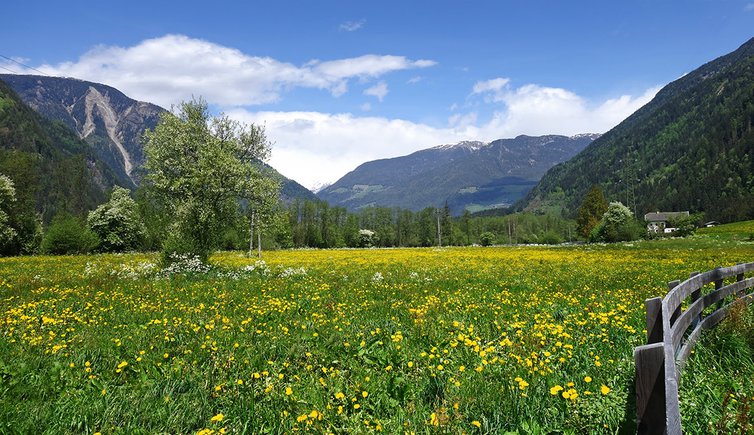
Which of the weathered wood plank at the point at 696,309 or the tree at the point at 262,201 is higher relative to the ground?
the tree at the point at 262,201

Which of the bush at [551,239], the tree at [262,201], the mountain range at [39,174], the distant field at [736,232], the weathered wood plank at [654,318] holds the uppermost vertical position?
the mountain range at [39,174]

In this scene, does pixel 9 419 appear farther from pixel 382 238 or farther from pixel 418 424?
pixel 382 238

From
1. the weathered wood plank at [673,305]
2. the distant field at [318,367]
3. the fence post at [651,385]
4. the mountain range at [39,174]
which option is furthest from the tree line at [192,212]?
the fence post at [651,385]

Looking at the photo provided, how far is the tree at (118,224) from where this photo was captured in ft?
196

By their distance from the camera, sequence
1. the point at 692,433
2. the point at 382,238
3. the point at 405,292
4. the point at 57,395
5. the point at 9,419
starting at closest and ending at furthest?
the point at 692,433
the point at 9,419
the point at 57,395
the point at 405,292
the point at 382,238

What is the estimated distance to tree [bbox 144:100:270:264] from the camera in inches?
931

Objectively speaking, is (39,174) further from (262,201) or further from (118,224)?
(262,201)

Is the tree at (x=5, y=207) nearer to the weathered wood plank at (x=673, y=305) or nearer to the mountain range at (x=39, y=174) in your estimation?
the mountain range at (x=39, y=174)

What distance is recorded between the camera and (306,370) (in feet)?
20.8

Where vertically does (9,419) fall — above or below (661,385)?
below

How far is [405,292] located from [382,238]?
396 feet

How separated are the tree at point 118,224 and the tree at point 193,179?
4128cm

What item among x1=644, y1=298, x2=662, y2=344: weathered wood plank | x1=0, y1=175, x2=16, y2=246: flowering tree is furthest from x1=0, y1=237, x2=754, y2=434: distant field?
x1=0, y1=175, x2=16, y2=246: flowering tree

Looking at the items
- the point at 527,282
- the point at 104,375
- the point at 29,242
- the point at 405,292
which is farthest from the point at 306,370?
the point at 29,242
